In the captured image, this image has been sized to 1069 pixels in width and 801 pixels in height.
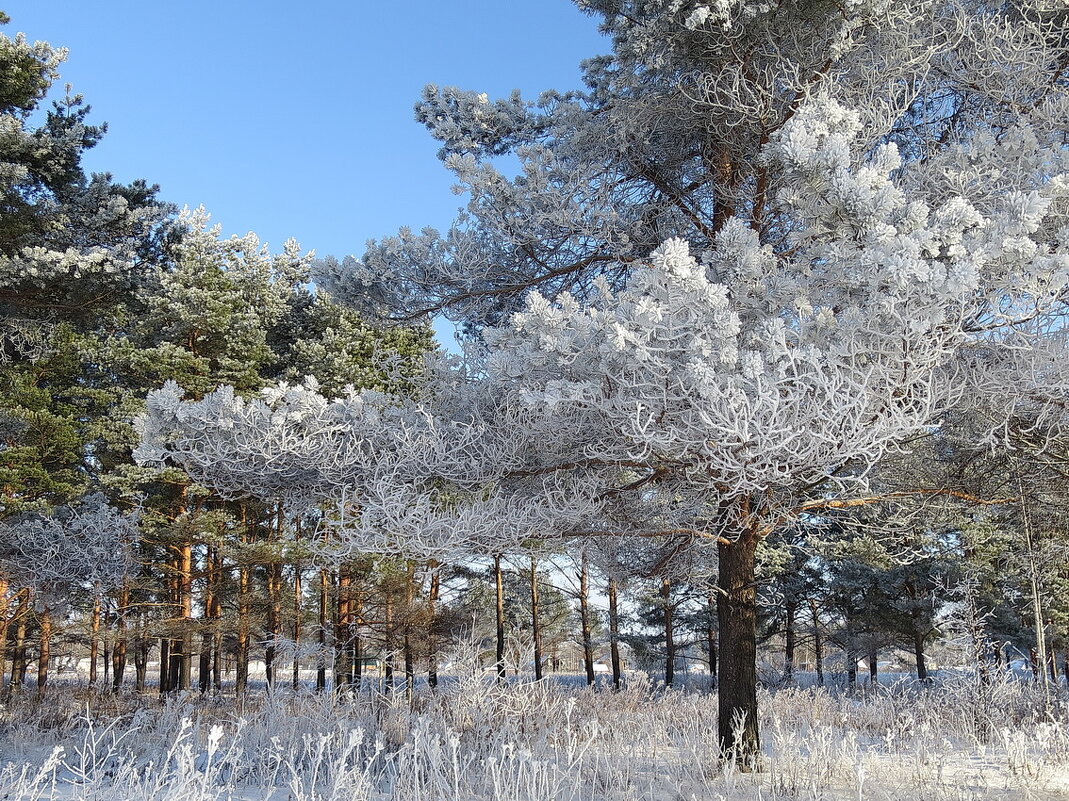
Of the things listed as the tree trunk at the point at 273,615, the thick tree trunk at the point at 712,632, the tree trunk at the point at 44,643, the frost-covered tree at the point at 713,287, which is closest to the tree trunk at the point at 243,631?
the tree trunk at the point at 273,615

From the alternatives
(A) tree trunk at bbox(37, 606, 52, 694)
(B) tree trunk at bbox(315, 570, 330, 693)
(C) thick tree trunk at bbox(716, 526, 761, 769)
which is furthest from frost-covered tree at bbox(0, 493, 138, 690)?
(C) thick tree trunk at bbox(716, 526, 761, 769)

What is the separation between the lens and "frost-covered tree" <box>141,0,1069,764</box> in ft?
14.0

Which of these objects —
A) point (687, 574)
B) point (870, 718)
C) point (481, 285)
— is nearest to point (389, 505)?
point (481, 285)

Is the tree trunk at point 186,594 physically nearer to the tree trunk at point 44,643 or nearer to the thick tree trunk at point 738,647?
the tree trunk at point 44,643

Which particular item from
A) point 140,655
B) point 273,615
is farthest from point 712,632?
point 140,655

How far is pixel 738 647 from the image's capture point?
6.30 meters

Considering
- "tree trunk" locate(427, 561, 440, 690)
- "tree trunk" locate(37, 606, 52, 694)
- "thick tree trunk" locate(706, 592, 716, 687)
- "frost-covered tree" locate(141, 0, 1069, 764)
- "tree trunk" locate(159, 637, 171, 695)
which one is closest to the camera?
"frost-covered tree" locate(141, 0, 1069, 764)

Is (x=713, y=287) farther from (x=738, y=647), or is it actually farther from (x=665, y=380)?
(x=738, y=647)

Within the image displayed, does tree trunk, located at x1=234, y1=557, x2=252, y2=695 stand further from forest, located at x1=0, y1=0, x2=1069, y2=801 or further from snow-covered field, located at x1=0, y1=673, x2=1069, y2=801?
snow-covered field, located at x1=0, y1=673, x2=1069, y2=801

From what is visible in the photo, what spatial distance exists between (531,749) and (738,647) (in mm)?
2006

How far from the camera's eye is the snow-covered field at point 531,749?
12.8ft

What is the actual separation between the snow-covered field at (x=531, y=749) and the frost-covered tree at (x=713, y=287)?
755 mm

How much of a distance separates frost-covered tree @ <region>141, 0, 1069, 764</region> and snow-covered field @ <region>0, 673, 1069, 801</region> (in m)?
0.75

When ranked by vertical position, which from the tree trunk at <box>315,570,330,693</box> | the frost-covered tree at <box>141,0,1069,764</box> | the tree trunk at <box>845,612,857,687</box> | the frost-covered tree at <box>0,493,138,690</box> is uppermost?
the frost-covered tree at <box>141,0,1069,764</box>
